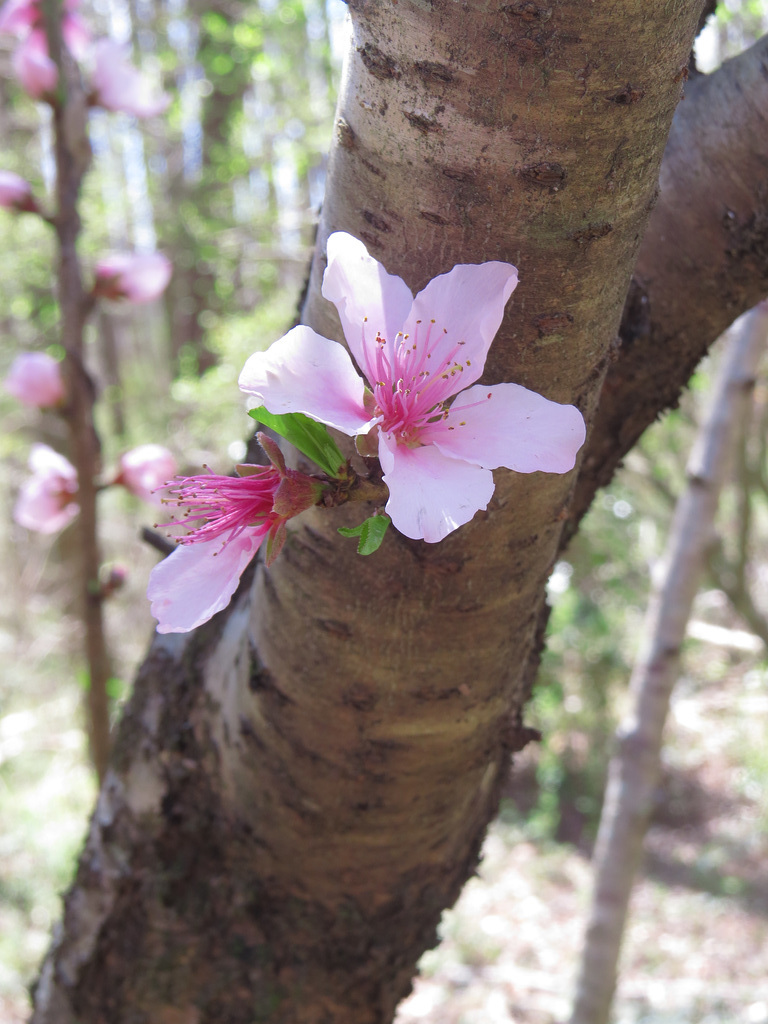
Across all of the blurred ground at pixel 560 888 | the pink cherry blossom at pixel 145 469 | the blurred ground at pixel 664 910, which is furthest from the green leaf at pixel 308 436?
the blurred ground at pixel 664 910

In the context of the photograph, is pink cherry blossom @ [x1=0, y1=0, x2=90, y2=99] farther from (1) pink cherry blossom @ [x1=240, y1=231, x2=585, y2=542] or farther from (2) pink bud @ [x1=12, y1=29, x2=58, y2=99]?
(1) pink cherry blossom @ [x1=240, y1=231, x2=585, y2=542]

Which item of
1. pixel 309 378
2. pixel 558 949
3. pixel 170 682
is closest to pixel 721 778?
pixel 558 949

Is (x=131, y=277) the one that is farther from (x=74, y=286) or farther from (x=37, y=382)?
(x=37, y=382)

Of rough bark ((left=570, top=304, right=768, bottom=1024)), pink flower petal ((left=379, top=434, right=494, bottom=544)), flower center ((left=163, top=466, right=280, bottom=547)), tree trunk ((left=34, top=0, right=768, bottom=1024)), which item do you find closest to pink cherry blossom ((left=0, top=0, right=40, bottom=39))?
tree trunk ((left=34, top=0, right=768, bottom=1024))

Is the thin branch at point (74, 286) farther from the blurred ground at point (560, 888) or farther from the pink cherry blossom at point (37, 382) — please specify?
the blurred ground at point (560, 888)

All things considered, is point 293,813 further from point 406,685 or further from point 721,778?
point 721,778
